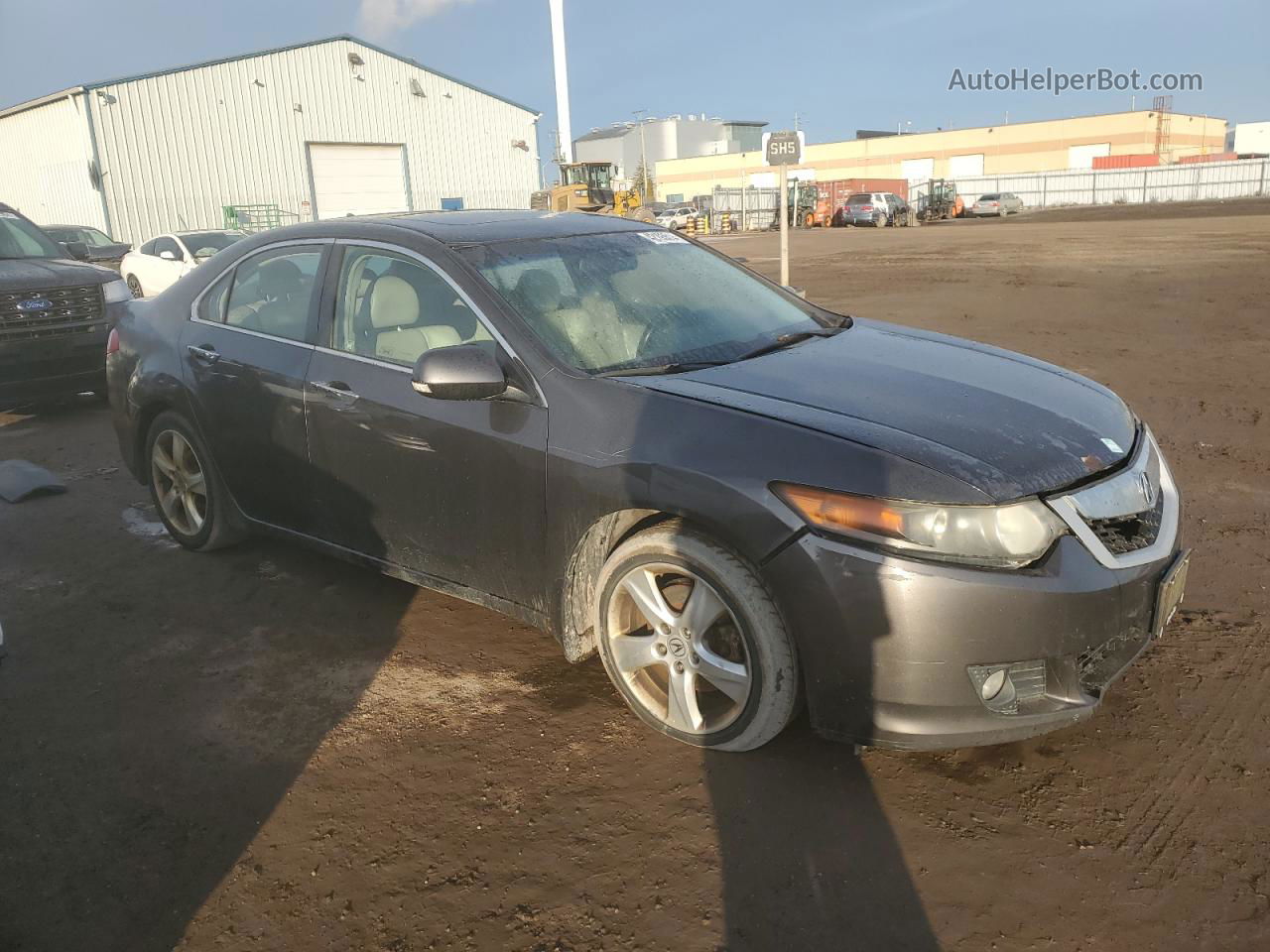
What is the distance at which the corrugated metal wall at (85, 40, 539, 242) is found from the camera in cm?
3031

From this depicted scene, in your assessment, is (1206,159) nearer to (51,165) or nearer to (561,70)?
(561,70)

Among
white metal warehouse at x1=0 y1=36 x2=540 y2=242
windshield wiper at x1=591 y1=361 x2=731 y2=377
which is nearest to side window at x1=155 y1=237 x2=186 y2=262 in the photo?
windshield wiper at x1=591 y1=361 x2=731 y2=377

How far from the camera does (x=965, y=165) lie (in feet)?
274

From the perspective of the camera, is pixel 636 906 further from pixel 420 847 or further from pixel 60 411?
Answer: pixel 60 411

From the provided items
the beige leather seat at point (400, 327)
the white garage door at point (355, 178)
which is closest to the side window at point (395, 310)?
the beige leather seat at point (400, 327)

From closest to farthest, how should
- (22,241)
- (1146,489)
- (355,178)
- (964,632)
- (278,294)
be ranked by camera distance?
(964,632) → (1146,489) → (278,294) → (22,241) → (355,178)

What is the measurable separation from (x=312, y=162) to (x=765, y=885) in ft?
120

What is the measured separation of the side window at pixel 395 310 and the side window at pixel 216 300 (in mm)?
896

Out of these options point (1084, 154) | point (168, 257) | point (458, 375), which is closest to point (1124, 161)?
point (1084, 154)

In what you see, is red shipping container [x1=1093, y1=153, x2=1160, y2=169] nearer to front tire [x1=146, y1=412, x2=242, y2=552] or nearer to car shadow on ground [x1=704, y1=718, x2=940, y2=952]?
front tire [x1=146, y1=412, x2=242, y2=552]

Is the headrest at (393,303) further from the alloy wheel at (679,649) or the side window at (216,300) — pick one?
the alloy wheel at (679,649)

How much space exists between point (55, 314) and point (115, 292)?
646mm

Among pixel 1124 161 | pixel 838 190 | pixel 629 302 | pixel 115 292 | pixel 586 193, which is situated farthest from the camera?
pixel 1124 161

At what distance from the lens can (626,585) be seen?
3002mm
